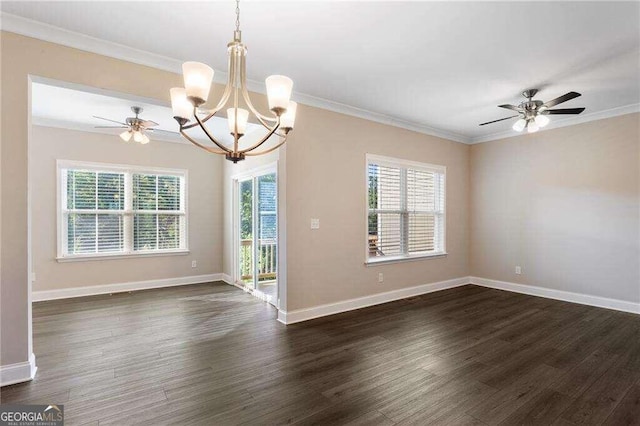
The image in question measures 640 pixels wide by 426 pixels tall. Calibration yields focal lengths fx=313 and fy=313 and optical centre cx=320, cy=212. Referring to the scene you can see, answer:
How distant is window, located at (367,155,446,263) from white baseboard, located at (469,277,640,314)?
1.12 metres

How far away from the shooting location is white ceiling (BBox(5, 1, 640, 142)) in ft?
7.43

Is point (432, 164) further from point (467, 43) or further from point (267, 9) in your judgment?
point (267, 9)

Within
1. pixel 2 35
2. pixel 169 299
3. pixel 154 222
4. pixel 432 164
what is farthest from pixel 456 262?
pixel 2 35

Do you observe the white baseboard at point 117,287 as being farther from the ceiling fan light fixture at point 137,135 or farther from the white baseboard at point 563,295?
the white baseboard at point 563,295

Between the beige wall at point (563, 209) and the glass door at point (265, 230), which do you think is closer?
the beige wall at point (563, 209)

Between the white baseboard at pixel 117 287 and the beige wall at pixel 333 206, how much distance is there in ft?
10.0

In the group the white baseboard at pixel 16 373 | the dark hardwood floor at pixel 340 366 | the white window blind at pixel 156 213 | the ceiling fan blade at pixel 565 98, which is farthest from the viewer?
the white window blind at pixel 156 213

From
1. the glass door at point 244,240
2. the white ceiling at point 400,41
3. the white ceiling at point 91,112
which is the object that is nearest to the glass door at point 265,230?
the glass door at point 244,240

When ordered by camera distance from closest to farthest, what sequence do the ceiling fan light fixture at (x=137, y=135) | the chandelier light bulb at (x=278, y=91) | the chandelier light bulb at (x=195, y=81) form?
the chandelier light bulb at (x=195, y=81), the chandelier light bulb at (x=278, y=91), the ceiling fan light fixture at (x=137, y=135)

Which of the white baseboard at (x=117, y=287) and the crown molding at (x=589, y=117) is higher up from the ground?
the crown molding at (x=589, y=117)

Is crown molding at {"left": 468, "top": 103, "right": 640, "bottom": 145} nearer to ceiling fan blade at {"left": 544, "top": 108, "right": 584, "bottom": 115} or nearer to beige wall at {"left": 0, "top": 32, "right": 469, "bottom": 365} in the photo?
beige wall at {"left": 0, "top": 32, "right": 469, "bottom": 365}

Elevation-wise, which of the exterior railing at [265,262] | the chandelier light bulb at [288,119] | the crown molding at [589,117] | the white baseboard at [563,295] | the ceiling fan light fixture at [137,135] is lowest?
the white baseboard at [563,295]

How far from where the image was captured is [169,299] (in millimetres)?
4871

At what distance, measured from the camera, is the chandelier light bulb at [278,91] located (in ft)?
6.43
